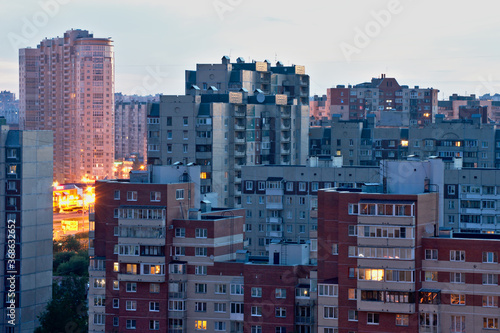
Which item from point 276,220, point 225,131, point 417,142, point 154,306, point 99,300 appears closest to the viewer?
point 154,306

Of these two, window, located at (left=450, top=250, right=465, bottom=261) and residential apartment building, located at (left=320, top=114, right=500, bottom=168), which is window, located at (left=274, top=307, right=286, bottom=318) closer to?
window, located at (left=450, top=250, right=465, bottom=261)

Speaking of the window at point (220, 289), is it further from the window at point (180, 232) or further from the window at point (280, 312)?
the window at point (180, 232)

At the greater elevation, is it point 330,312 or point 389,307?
point 389,307

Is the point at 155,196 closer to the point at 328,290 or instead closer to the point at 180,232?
the point at 180,232

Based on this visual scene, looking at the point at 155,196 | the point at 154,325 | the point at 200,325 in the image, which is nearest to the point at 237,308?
the point at 200,325

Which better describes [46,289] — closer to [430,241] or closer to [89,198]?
[430,241]

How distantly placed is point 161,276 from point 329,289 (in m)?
9.37

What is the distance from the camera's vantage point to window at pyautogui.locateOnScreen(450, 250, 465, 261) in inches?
1768

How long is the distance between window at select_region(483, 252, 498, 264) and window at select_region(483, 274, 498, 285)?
2.01 feet

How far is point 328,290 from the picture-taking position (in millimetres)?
46094

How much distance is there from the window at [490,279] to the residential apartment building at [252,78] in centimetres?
4860

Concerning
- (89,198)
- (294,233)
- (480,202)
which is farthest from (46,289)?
(89,198)

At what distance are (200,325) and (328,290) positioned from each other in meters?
8.03

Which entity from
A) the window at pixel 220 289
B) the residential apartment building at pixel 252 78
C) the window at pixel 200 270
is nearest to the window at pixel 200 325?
the window at pixel 220 289
